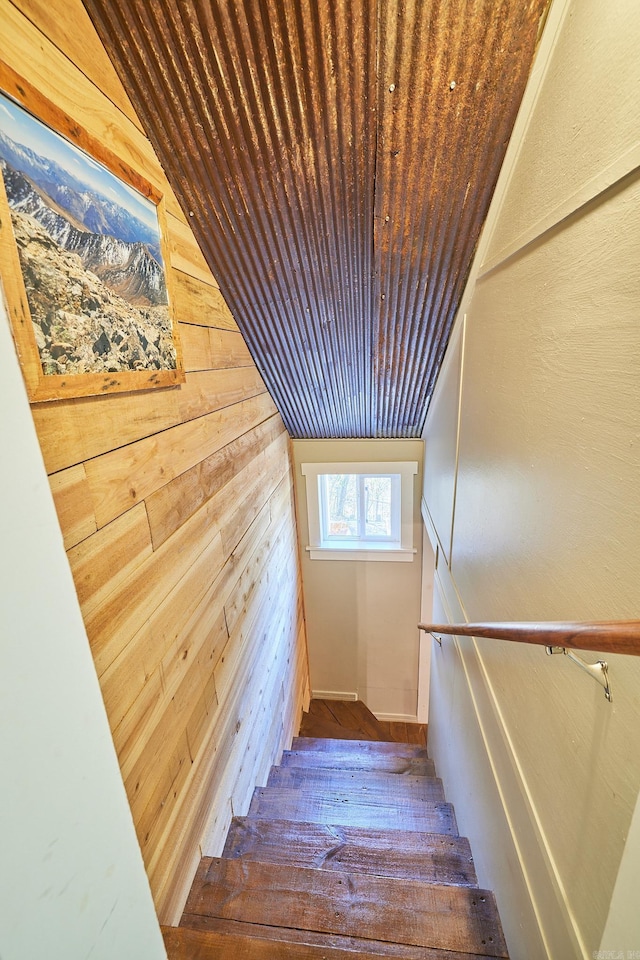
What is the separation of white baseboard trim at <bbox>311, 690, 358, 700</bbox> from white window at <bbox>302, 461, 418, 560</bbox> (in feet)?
4.66

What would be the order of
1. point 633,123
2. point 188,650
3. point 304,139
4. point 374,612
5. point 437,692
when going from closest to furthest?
point 633,123
point 304,139
point 188,650
point 437,692
point 374,612

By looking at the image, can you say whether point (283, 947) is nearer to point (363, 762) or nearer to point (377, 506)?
point (363, 762)

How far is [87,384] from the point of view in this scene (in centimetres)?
90

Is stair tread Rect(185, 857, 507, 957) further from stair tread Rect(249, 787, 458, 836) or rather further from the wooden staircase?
stair tread Rect(249, 787, 458, 836)

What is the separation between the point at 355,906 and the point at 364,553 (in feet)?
8.26

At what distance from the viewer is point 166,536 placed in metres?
1.26

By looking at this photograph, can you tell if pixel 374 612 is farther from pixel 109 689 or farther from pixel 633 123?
pixel 633 123

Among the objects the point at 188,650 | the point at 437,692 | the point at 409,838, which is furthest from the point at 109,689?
the point at 437,692

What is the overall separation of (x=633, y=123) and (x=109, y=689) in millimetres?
1454

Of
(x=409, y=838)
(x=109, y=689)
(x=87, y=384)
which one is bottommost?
(x=409, y=838)

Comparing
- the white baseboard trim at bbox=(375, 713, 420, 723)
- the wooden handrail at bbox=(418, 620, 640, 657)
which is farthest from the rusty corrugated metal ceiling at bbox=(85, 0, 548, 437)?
the white baseboard trim at bbox=(375, 713, 420, 723)

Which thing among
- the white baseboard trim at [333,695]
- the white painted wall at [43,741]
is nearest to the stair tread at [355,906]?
the white painted wall at [43,741]

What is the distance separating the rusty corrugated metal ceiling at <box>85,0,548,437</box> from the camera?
102cm

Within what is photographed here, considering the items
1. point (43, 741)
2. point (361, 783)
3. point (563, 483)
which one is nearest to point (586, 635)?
point (563, 483)
